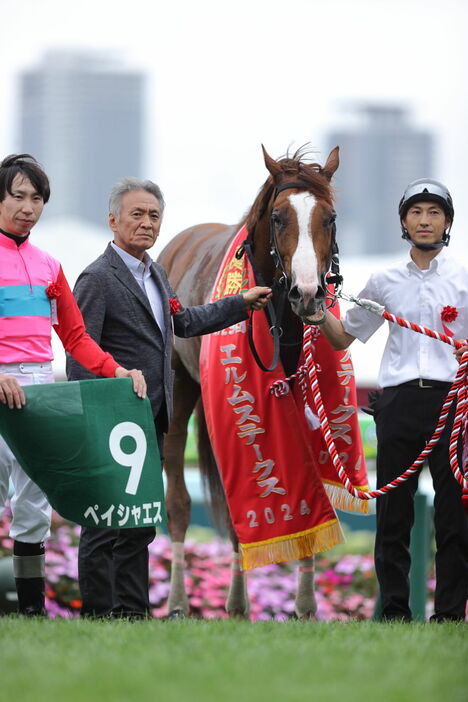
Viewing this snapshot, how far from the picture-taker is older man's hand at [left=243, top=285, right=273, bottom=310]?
488 centimetres

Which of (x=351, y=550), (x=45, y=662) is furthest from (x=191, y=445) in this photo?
(x=45, y=662)

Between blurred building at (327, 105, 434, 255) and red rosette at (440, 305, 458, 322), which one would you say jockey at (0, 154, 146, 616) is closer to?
red rosette at (440, 305, 458, 322)

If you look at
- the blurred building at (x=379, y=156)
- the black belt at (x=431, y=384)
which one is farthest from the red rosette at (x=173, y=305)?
the blurred building at (x=379, y=156)

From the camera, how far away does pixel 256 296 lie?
4887 millimetres

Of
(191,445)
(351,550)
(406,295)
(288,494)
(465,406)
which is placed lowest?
(351,550)

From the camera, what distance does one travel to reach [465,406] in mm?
4402

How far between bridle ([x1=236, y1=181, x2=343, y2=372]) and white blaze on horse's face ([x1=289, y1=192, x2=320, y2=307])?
85 mm

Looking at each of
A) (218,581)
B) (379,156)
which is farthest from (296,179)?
(379,156)

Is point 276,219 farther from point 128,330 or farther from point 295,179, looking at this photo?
point 128,330

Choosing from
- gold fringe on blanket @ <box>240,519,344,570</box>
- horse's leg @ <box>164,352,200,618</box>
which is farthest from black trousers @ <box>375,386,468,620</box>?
horse's leg @ <box>164,352,200,618</box>

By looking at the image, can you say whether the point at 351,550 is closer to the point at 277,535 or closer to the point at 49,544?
the point at 49,544

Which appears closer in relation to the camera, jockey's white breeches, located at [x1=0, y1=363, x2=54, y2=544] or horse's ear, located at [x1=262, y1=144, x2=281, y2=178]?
jockey's white breeches, located at [x1=0, y1=363, x2=54, y2=544]

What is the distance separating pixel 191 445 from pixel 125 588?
4.14m

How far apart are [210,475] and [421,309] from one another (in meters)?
2.59
